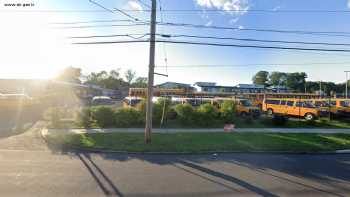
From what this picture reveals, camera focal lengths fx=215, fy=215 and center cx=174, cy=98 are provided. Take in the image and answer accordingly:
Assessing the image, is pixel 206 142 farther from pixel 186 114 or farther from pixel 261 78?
pixel 261 78

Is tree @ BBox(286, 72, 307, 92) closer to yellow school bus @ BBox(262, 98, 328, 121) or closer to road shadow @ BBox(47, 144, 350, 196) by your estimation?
yellow school bus @ BBox(262, 98, 328, 121)

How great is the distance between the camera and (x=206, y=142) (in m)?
9.90

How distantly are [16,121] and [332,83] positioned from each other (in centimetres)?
13266

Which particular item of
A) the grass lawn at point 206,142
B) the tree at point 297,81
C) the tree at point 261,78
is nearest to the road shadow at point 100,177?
the grass lawn at point 206,142

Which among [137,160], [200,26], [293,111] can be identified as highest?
[200,26]

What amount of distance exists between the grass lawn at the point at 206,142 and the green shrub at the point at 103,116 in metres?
2.50

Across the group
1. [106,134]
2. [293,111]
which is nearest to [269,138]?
[106,134]

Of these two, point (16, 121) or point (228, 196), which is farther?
point (16, 121)

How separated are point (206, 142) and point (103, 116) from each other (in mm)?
6942

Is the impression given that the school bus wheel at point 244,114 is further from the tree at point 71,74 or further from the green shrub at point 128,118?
the tree at point 71,74

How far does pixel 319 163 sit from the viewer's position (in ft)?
24.4

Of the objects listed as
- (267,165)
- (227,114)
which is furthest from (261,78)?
(267,165)

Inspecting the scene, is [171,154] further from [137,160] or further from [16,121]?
[16,121]

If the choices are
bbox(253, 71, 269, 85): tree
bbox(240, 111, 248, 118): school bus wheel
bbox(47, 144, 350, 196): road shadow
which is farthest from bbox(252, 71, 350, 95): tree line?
bbox(47, 144, 350, 196): road shadow
